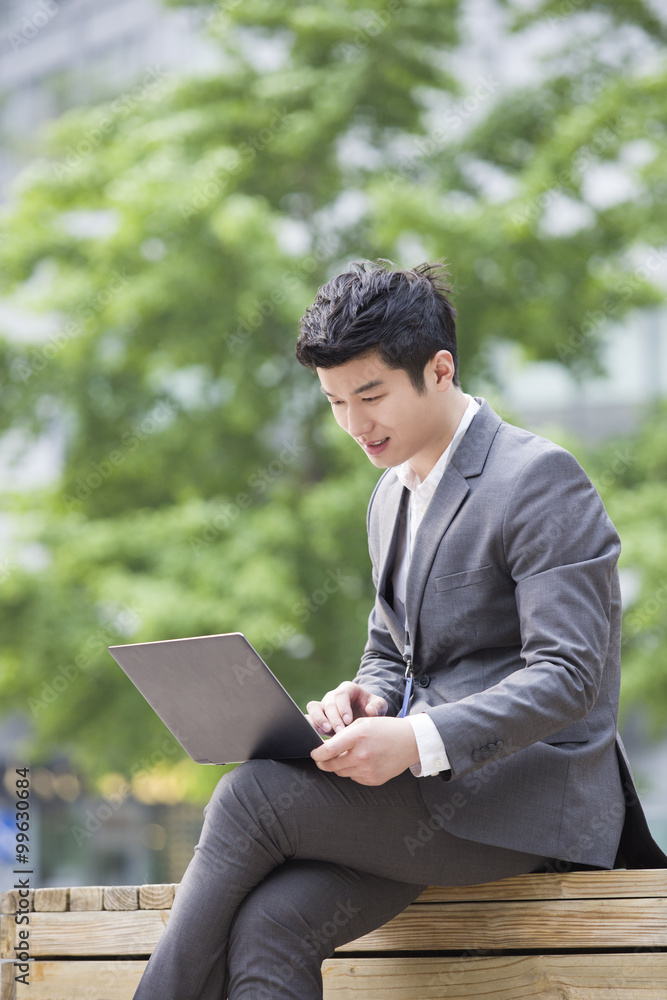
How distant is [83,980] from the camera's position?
7.26ft

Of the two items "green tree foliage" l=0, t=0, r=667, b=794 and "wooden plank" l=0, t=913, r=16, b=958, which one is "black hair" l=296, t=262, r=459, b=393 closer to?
"wooden plank" l=0, t=913, r=16, b=958

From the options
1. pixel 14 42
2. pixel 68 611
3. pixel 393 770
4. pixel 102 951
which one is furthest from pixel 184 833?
pixel 393 770

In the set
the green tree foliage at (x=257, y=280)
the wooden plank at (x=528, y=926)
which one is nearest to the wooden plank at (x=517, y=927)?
the wooden plank at (x=528, y=926)

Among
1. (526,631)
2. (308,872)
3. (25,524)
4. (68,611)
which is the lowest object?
(68,611)

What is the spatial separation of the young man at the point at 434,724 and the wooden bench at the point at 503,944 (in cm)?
7

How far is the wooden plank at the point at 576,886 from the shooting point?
1.85 m

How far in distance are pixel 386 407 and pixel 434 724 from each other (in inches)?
23.3

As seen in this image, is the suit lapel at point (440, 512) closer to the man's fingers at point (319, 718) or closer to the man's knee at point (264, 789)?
the man's fingers at point (319, 718)

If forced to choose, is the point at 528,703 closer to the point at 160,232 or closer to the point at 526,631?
the point at 526,631

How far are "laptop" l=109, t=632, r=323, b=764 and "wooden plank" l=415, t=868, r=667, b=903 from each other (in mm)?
427

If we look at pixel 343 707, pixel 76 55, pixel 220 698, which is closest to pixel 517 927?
pixel 343 707

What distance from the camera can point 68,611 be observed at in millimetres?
6262

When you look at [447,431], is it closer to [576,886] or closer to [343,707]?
[343,707]

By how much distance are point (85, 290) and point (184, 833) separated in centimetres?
576
